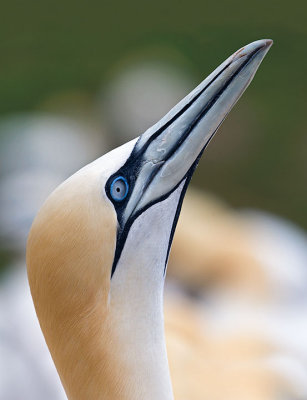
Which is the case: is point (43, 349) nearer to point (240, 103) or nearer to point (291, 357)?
point (291, 357)

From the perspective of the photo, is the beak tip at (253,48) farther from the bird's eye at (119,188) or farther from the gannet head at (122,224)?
the bird's eye at (119,188)

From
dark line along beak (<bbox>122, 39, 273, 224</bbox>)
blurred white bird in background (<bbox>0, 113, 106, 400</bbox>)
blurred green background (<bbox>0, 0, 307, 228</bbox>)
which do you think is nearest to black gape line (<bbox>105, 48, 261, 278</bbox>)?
dark line along beak (<bbox>122, 39, 273, 224</bbox>)

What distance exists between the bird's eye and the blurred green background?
5.99 metres

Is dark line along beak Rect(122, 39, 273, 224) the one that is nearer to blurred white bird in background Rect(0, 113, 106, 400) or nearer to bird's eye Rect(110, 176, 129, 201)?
bird's eye Rect(110, 176, 129, 201)

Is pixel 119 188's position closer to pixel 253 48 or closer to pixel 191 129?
pixel 191 129

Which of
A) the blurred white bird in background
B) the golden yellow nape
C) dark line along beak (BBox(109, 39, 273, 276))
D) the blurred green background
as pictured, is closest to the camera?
the golden yellow nape

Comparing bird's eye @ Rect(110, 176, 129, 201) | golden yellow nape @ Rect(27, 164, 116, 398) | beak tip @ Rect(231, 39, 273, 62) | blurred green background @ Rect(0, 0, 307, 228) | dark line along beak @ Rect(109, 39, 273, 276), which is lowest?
golden yellow nape @ Rect(27, 164, 116, 398)

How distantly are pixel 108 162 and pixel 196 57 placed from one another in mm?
8387

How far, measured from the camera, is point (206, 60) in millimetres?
9953

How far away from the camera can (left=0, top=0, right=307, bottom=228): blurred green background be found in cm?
850

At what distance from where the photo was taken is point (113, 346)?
1819 millimetres

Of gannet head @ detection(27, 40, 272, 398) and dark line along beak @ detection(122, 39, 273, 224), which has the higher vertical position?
dark line along beak @ detection(122, 39, 273, 224)

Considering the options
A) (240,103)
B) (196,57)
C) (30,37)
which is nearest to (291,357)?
(240,103)

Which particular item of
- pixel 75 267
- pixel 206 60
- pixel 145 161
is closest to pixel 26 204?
pixel 206 60
